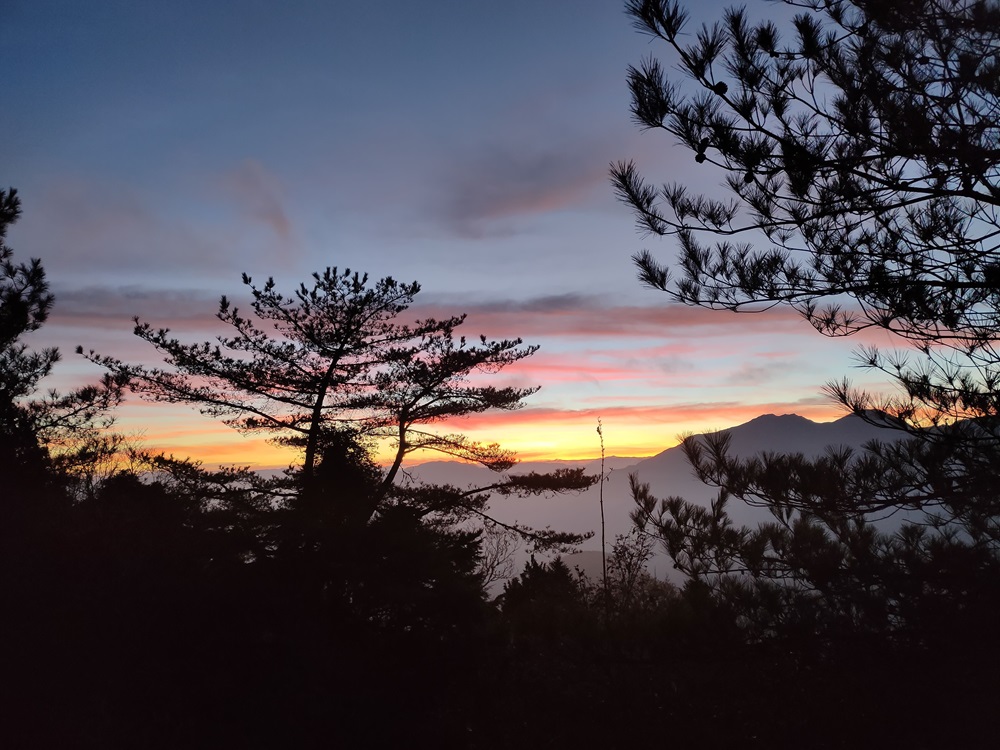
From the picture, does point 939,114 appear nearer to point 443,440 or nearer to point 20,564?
point 20,564

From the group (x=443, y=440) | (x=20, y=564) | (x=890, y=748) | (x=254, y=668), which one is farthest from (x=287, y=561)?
(x=443, y=440)

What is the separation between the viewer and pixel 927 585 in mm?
6090

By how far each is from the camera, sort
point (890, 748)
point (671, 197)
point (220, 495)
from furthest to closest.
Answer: point (220, 495) → point (890, 748) → point (671, 197)

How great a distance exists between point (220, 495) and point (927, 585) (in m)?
14.0

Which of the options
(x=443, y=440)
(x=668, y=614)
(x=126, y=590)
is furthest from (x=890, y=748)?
(x=443, y=440)

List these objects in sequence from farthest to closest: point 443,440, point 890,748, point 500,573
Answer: point 500,573, point 443,440, point 890,748

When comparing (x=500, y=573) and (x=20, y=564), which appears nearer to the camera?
(x=20, y=564)

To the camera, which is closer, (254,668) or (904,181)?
(904,181)

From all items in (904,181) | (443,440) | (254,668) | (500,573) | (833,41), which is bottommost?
(500,573)

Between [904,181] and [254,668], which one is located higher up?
[904,181]

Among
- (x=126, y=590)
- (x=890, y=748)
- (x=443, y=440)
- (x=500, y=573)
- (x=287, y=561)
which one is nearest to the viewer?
(x=890, y=748)

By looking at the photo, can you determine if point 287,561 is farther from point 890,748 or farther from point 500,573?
point 500,573

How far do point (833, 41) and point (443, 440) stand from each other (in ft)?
46.3

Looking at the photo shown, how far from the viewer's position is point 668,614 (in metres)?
7.06
